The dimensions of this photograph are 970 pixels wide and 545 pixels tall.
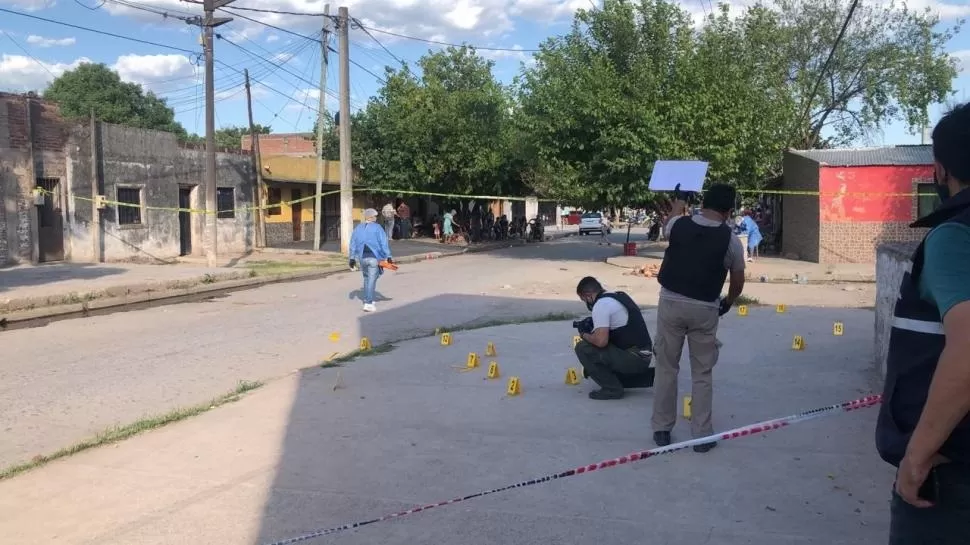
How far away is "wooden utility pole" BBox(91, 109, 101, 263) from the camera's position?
2247cm

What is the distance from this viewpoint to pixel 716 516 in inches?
173

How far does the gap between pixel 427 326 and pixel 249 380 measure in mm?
3911

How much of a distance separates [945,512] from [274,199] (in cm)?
3253

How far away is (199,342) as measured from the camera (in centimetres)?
1086

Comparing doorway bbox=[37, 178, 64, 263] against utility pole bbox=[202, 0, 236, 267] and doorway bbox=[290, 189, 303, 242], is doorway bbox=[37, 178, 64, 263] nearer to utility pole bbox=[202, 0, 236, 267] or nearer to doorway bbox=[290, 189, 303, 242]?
utility pole bbox=[202, 0, 236, 267]

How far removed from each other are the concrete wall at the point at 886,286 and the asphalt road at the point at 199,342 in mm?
5889

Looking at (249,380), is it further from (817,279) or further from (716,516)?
(817,279)

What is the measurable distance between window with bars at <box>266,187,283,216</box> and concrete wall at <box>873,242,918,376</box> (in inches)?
1091

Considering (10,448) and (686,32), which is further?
(686,32)

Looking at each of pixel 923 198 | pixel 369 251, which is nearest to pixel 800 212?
pixel 923 198

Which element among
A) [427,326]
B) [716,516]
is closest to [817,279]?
[427,326]

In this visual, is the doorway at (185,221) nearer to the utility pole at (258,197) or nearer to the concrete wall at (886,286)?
the utility pole at (258,197)

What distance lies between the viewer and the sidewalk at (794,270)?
19.2 metres

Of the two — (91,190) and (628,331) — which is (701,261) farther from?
(91,190)
